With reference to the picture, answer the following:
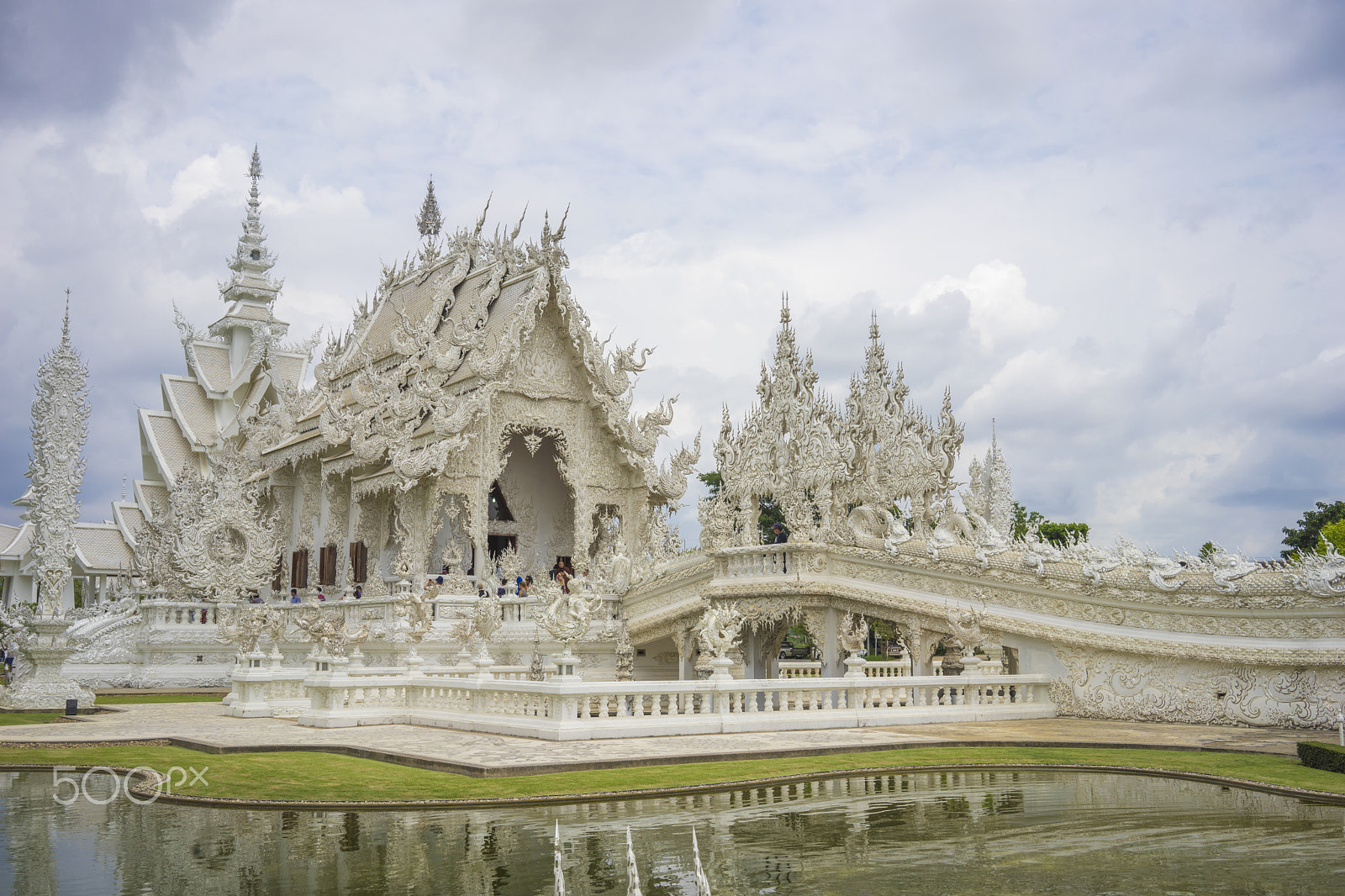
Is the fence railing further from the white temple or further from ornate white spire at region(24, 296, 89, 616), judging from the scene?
ornate white spire at region(24, 296, 89, 616)

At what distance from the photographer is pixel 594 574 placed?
73.5 feet

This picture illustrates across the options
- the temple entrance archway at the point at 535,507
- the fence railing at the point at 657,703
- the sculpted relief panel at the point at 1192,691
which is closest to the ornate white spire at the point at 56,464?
the fence railing at the point at 657,703

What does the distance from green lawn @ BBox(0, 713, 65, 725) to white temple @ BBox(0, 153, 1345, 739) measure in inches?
62.8

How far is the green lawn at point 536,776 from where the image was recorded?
8.63 m

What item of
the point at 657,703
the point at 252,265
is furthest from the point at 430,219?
the point at 657,703

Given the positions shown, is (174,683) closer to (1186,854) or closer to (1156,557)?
(1156,557)

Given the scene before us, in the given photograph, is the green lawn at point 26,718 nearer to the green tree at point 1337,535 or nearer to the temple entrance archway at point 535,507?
the temple entrance archway at point 535,507

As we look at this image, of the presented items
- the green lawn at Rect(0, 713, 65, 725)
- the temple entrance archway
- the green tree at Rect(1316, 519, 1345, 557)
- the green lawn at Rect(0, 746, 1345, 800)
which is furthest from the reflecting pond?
the green tree at Rect(1316, 519, 1345, 557)

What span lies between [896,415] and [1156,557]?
10563mm

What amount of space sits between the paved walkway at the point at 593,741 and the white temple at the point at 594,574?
505 millimetres

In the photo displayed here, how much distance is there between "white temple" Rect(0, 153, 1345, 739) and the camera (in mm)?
13703

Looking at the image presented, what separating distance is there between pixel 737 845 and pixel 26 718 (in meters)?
13.2

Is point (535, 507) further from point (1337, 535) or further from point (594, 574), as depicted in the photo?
point (1337, 535)

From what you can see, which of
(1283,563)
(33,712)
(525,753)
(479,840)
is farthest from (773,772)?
(33,712)
